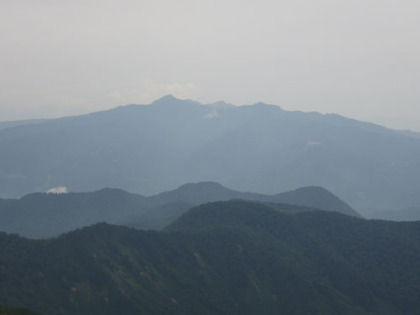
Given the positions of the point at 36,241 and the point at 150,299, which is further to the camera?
the point at 36,241

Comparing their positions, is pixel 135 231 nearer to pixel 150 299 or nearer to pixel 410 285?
pixel 150 299

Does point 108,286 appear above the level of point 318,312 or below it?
above

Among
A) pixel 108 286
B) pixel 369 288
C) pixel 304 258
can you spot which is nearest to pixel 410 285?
pixel 369 288

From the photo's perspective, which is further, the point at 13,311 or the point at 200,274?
the point at 200,274

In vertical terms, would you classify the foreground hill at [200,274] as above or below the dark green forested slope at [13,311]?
below

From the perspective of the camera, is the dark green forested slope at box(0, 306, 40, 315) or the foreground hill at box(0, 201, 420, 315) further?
the foreground hill at box(0, 201, 420, 315)

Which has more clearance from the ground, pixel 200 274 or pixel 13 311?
pixel 13 311

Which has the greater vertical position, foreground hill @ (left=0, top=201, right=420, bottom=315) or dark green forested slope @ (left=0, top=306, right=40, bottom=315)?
dark green forested slope @ (left=0, top=306, right=40, bottom=315)

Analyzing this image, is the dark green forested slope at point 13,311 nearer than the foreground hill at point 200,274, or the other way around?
the dark green forested slope at point 13,311
